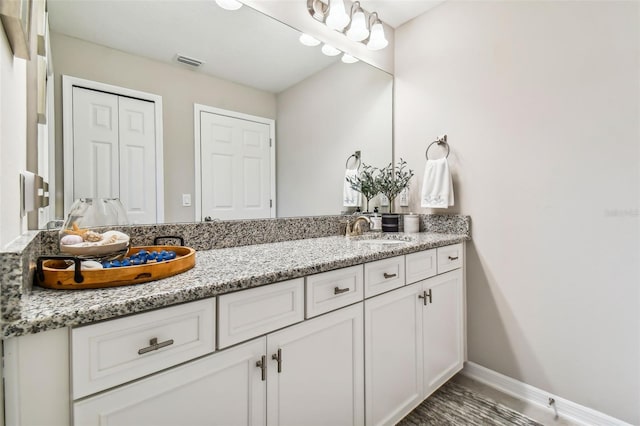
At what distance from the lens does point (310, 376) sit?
102 cm

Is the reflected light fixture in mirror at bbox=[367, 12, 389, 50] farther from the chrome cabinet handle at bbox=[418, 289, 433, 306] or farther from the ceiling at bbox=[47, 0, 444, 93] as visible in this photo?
the chrome cabinet handle at bbox=[418, 289, 433, 306]

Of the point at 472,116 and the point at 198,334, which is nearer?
the point at 198,334

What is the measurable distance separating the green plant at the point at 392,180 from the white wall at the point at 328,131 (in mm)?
95

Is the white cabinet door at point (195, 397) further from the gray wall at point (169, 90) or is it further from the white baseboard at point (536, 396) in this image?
the white baseboard at point (536, 396)

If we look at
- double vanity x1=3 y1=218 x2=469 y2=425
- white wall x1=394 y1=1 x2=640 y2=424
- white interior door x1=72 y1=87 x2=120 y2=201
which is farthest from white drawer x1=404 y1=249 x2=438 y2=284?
white interior door x1=72 y1=87 x2=120 y2=201

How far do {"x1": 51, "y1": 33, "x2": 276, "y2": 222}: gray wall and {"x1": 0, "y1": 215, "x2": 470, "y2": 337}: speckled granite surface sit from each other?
0.51ft

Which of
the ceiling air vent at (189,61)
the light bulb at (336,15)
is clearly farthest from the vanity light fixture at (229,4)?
the light bulb at (336,15)

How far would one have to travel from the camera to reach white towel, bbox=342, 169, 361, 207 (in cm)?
205

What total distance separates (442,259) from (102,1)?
188 centimetres

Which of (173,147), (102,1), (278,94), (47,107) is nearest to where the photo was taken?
(47,107)

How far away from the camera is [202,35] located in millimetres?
1353

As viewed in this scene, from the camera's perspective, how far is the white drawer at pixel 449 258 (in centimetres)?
164

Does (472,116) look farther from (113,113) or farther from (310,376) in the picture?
(113,113)

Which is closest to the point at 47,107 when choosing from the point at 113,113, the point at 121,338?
the point at 113,113
